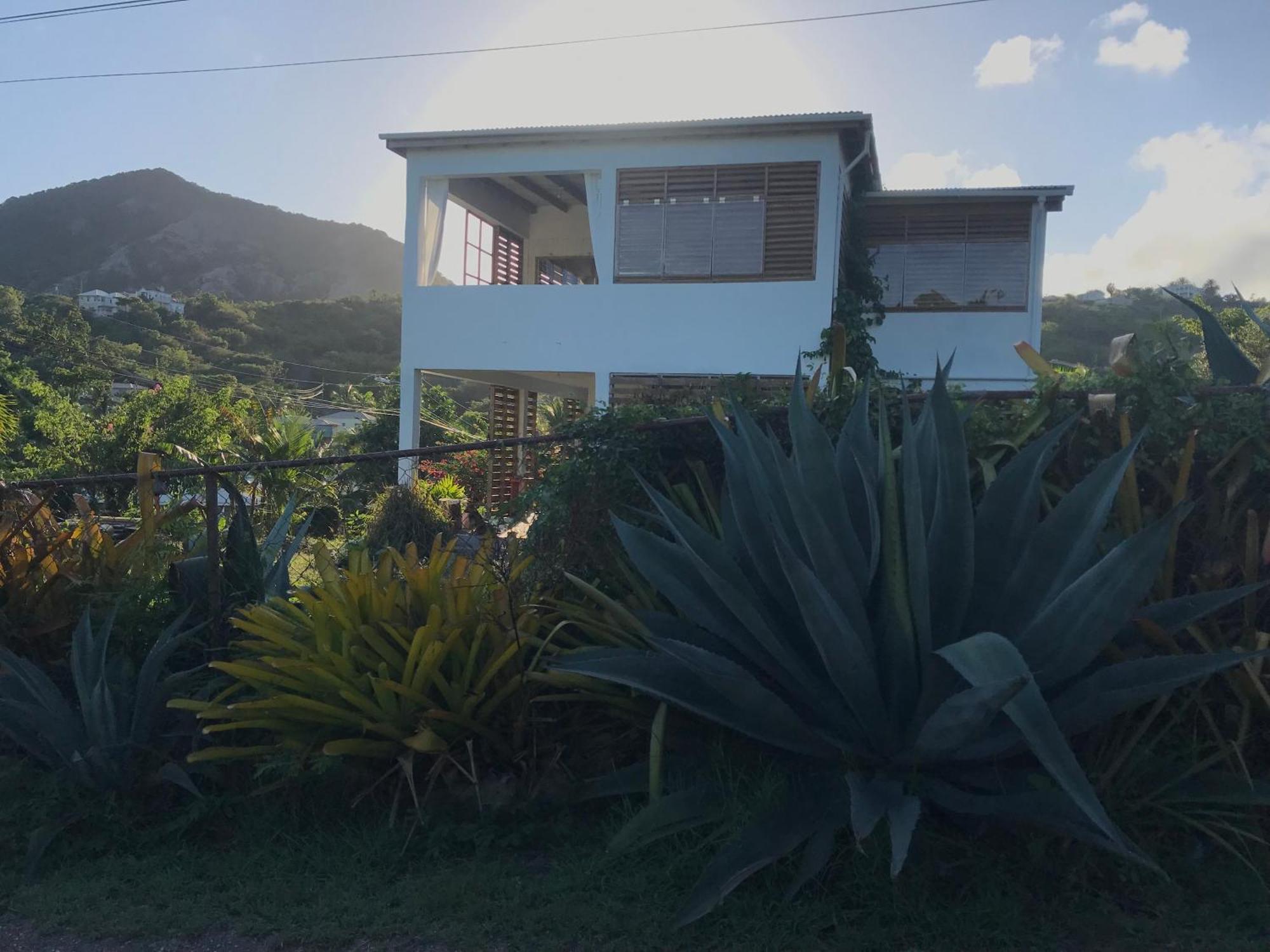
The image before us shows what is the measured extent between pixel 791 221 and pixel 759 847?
1131 cm

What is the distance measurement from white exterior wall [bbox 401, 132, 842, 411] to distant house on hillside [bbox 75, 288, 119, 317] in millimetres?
45734

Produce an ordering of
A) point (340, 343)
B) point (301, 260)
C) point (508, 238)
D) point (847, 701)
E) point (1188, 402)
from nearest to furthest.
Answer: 1. point (847, 701)
2. point (1188, 402)
3. point (508, 238)
4. point (340, 343)
5. point (301, 260)

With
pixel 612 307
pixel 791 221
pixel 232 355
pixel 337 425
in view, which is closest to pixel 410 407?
pixel 612 307

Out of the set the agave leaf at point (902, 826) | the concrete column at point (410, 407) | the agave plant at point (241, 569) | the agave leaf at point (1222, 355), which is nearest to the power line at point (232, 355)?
the concrete column at point (410, 407)

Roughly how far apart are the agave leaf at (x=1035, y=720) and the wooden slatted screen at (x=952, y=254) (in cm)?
1221

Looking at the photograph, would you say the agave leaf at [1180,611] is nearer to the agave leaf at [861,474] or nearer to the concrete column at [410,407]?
the agave leaf at [861,474]

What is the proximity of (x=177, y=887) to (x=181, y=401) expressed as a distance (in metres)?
15.3

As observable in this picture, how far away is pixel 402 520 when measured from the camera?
28.9 ft

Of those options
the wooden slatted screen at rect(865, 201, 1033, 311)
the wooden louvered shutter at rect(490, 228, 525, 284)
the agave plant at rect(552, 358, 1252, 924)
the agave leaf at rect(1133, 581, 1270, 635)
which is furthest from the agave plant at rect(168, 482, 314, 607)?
the wooden louvered shutter at rect(490, 228, 525, 284)

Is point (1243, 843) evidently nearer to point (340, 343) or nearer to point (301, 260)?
point (340, 343)

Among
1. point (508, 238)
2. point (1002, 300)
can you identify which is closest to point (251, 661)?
point (1002, 300)

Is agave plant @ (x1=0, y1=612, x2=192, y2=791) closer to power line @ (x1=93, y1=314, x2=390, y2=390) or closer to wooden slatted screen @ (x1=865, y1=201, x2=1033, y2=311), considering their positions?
wooden slatted screen @ (x1=865, y1=201, x2=1033, y2=311)

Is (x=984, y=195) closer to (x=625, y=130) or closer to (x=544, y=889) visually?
(x=625, y=130)

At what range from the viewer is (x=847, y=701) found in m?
3.44
